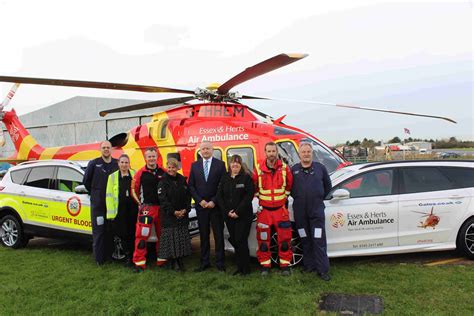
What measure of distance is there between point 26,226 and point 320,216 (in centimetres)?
547

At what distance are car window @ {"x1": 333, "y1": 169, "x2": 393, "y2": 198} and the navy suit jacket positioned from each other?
1.71 metres

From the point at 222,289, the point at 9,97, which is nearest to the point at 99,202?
the point at 222,289

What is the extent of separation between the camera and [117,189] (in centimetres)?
548

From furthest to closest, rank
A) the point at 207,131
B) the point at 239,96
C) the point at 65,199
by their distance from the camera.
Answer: the point at 239,96 → the point at 207,131 → the point at 65,199

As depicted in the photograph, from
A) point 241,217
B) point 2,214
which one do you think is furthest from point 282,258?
point 2,214

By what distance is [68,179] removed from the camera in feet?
22.2

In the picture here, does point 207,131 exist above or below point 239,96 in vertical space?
below

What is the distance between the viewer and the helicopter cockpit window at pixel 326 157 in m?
7.29

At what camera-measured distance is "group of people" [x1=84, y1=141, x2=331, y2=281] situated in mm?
4879

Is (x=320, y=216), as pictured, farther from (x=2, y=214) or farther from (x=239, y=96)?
(x=2, y=214)

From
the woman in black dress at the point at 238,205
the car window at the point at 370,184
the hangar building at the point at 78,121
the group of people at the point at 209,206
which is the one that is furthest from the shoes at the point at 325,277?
the hangar building at the point at 78,121

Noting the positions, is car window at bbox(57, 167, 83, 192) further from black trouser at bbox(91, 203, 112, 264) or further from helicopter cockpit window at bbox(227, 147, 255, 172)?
helicopter cockpit window at bbox(227, 147, 255, 172)

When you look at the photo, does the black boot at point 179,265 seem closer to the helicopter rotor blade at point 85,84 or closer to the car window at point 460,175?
the helicopter rotor blade at point 85,84

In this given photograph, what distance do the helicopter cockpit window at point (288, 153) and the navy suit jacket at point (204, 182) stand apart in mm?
2337
